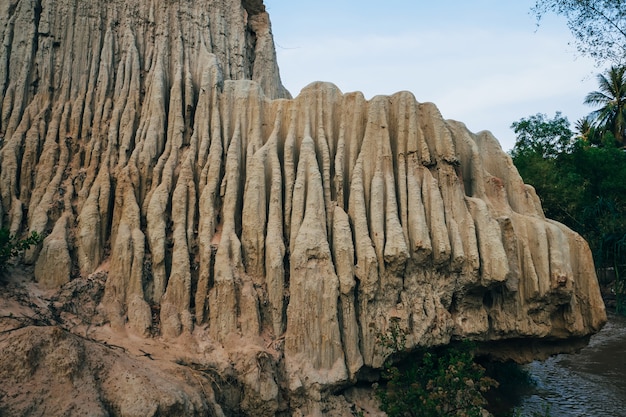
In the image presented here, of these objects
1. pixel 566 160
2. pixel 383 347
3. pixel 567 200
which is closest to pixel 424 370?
pixel 383 347

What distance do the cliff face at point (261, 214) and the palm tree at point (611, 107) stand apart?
26.9 meters

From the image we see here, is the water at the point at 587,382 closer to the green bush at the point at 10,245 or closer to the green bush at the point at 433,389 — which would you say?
the green bush at the point at 433,389

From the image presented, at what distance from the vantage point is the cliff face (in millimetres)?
11633

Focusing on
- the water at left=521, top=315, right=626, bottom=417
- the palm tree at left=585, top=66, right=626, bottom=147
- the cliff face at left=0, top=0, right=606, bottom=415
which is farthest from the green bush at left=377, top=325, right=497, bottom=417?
the palm tree at left=585, top=66, right=626, bottom=147

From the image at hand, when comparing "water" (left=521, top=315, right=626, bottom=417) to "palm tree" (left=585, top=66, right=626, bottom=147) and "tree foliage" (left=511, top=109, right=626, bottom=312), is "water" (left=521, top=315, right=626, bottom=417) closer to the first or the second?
"tree foliage" (left=511, top=109, right=626, bottom=312)

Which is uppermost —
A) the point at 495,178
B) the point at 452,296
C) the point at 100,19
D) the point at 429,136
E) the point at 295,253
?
the point at 100,19

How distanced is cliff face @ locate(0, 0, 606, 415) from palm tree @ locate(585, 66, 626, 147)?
26.9 m

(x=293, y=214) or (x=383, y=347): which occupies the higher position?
(x=293, y=214)

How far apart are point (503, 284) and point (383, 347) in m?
3.38

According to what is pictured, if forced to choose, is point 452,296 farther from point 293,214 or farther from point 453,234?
point 293,214

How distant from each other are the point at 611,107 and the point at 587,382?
2580 centimetres

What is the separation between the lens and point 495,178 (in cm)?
1459

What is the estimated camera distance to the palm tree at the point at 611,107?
3734cm

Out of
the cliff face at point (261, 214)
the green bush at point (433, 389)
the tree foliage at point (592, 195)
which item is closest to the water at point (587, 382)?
the cliff face at point (261, 214)
